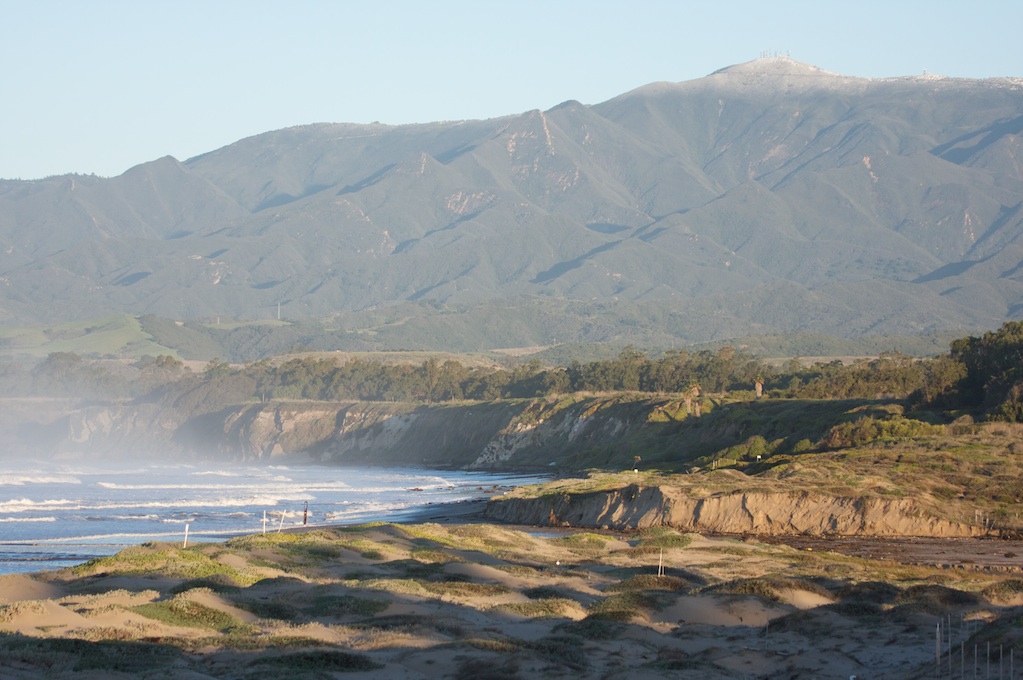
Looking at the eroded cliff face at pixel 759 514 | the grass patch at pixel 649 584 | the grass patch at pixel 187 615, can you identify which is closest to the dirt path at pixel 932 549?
the eroded cliff face at pixel 759 514

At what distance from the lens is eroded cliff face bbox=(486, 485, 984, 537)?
51.1 metres

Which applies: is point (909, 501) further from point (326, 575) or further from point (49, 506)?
point (49, 506)

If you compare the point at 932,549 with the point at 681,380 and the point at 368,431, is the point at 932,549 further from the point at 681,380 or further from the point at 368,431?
the point at 368,431

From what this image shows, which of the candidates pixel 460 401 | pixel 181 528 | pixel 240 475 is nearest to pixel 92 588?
pixel 181 528

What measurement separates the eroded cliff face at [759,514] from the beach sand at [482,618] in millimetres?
11153

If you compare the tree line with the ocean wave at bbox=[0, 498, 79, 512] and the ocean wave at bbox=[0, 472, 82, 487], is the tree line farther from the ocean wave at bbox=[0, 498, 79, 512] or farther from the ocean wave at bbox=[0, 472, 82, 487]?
the ocean wave at bbox=[0, 472, 82, 487]

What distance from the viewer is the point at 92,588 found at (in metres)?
31.1

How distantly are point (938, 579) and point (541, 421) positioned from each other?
292ft

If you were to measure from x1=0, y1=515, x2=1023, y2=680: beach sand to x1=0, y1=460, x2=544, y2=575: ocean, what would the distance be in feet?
40.9

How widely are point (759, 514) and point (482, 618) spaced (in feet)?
84.9

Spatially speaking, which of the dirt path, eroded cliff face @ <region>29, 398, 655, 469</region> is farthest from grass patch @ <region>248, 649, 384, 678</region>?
eroded cliff face @ <region>29, 398, 655, 469</region>

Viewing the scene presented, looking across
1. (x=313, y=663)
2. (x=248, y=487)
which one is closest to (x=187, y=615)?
(x=313, y=663)

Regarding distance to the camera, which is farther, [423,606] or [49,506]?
[49,506]

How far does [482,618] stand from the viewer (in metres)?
29.0
